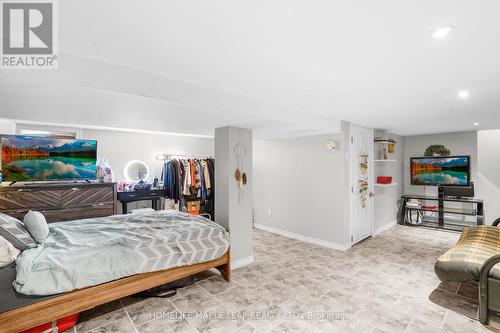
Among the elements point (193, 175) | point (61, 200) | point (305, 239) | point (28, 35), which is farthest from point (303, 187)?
point (28, 35)

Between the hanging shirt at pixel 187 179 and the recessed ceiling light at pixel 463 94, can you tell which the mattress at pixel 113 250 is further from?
the recessed ceiling light at pixel 463 94

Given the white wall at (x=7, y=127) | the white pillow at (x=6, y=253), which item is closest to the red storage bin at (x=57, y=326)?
the white pillow at (x=6, y=253)

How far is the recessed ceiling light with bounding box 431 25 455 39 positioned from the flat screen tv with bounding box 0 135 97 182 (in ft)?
15.2

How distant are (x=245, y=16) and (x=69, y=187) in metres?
3.87

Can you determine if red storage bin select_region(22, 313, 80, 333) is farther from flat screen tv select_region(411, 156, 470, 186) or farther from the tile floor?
flat screen tv select_region(411, 156, 470, 186)

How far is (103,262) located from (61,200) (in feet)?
7.39

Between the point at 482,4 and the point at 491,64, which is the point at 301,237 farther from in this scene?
the point at 482,4

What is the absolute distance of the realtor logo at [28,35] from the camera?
121 cm

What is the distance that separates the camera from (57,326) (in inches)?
80.0

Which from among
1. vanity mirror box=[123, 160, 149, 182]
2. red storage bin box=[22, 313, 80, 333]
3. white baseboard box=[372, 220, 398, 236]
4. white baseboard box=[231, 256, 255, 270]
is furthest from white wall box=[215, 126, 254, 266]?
white baseboard box=[372, 220, 398, 236]

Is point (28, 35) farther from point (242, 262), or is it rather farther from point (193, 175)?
point (193, 175)

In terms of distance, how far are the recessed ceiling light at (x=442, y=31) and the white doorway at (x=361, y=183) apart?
2.87 metres

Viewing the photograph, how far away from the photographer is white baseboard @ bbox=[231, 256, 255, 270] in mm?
3413

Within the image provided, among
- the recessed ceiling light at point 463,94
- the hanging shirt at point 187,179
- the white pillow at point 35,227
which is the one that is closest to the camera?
the white pillow at point 35,227
